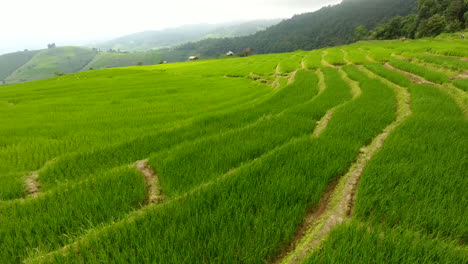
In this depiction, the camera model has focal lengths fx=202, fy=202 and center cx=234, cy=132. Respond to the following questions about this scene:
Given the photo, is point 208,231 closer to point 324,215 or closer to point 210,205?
point 210,205

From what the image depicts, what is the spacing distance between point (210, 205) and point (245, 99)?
748 cm

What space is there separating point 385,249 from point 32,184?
442 centimetres

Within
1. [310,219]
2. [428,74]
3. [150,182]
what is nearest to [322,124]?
[310,219]

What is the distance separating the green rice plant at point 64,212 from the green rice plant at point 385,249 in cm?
196

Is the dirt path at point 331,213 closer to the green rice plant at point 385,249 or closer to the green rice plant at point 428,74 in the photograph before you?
the green rice plant at point 385,249

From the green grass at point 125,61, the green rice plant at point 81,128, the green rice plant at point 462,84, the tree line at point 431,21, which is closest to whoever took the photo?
the green rice plant at point 81,128

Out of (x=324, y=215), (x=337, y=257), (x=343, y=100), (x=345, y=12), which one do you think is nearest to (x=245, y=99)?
(x=343, y=100)

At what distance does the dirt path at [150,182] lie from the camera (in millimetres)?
2405

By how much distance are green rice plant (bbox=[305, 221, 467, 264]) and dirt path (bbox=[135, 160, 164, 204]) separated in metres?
1.78

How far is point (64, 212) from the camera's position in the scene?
2.05 m

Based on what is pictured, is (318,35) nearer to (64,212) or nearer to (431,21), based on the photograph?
(431,21)

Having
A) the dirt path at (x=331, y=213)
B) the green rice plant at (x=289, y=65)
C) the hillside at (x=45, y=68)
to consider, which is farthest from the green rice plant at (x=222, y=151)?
the hillside at (x=45, y=68)

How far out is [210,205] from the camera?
6.47 ft

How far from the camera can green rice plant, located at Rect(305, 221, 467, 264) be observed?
139 centimetres
